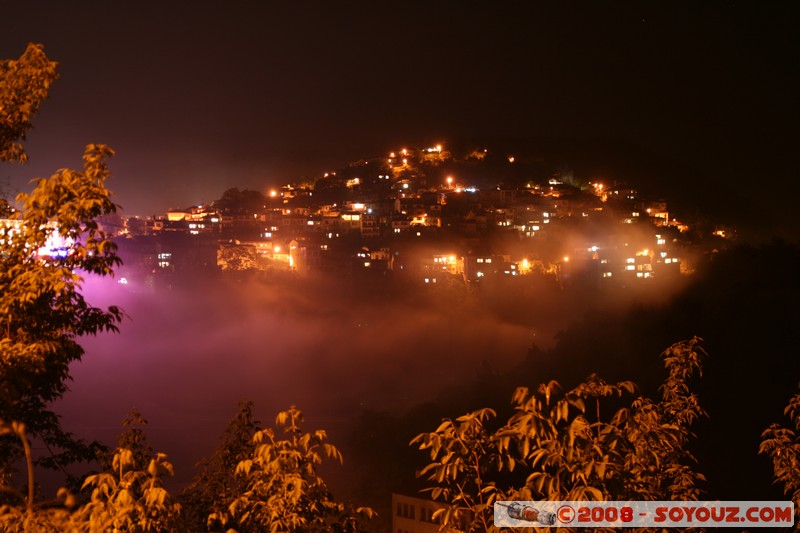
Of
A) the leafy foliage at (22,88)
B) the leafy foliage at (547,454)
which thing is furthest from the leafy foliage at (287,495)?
the leafy foliage at (22,88)

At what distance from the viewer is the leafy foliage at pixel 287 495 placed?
2336mm

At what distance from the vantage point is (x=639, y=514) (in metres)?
2.21

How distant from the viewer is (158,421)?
23.4 meters

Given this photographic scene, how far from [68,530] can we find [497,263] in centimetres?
3311

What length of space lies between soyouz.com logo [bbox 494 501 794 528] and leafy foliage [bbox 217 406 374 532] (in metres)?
0.73

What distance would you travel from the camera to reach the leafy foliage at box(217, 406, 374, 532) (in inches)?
92.0

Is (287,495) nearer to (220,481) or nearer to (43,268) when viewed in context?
(220,481)

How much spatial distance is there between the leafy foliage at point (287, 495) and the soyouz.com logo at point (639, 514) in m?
0.73

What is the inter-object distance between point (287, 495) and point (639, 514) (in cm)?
130

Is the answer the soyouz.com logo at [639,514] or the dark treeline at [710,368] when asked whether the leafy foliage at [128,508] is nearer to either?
the soyouz.com logo at [639,514]

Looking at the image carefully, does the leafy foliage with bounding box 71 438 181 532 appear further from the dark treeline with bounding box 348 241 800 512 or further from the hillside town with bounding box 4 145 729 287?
the hillside town with bounding box 4 145 729 287

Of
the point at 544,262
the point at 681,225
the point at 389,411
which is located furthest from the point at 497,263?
the point at 681,225

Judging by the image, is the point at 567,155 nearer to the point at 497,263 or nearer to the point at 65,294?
the point at 497,263

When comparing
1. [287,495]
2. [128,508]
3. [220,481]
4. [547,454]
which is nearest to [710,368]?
[220,481]
